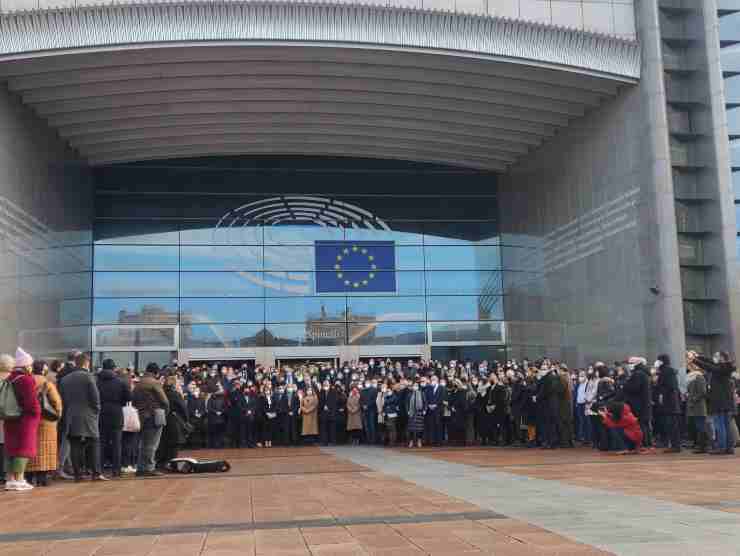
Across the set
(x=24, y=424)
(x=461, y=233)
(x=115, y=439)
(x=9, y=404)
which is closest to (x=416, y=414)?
(x=115, y=439)

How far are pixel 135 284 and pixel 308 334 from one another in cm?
638

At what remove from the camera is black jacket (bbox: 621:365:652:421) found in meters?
15.0

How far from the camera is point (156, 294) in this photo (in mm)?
30031

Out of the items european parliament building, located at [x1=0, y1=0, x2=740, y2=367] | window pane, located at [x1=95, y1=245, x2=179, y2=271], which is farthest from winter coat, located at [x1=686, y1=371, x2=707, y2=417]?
window pane, located at [x1=95, y1=245, x2=179, y2=271]

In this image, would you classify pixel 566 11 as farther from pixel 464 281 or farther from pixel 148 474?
pixel 148 474

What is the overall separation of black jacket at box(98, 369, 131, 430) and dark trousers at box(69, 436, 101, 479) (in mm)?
474

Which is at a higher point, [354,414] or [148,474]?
[354,414]

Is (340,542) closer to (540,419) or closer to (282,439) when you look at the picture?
(540,419)

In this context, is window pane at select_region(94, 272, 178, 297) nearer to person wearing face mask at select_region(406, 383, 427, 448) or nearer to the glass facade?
the glass facade

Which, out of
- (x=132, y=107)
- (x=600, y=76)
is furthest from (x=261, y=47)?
(x=600, y=76)

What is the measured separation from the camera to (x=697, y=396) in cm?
1485

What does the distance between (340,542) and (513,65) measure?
20186 millimetres

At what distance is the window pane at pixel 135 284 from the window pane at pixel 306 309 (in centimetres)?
357

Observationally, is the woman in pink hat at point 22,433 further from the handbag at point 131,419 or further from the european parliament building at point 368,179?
the european parliament building at point 368,179
